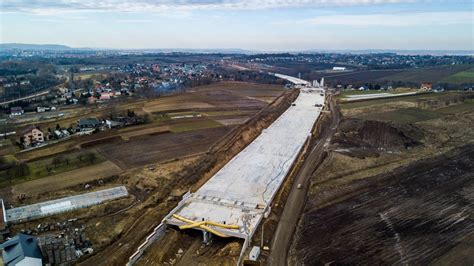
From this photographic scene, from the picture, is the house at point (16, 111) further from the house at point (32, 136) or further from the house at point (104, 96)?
the house at point (32, 136)

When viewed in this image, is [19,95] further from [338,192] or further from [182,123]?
[338,192]

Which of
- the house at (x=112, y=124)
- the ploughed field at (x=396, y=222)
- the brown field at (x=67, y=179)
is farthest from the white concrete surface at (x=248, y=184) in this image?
Result: the house at (x=112, y=124)

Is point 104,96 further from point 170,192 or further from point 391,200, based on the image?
point 391,200

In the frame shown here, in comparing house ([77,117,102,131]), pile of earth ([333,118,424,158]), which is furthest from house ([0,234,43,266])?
pile of earth ([333,118,424,158])

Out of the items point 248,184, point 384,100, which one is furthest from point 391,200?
point 384,100

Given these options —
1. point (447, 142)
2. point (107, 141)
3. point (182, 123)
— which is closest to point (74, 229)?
point (107, 141)
